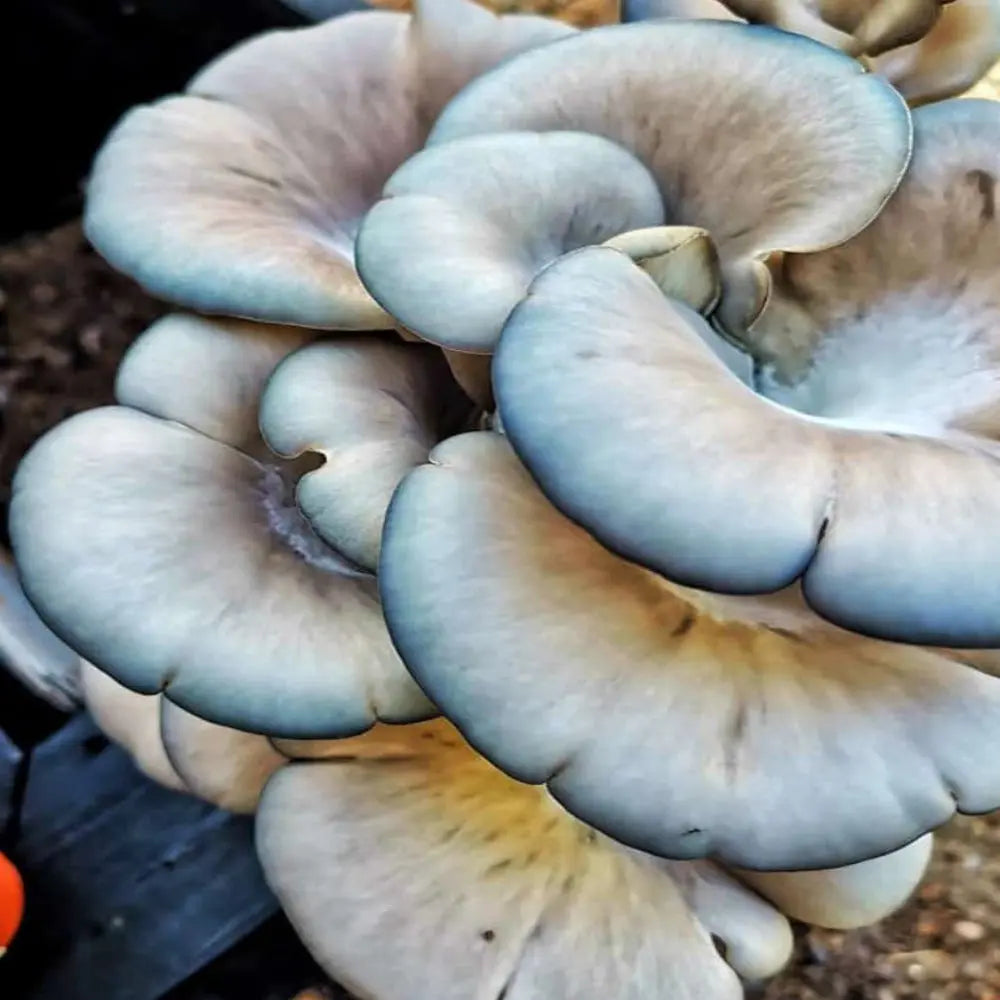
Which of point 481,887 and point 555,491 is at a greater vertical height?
point 555,491

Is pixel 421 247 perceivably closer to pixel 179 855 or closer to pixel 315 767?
pixel 315 767

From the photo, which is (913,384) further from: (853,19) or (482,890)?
(482,890)

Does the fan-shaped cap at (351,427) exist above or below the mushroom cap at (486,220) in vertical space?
below

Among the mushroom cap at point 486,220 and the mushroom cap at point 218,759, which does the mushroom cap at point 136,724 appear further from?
the mushroom cap at point 486,220

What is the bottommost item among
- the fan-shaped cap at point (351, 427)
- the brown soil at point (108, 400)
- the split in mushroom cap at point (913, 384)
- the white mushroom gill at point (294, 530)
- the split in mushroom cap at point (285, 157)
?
the brown soil at point (108, 400)

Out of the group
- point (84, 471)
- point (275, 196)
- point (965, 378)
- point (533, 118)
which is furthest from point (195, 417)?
point (965, 378)

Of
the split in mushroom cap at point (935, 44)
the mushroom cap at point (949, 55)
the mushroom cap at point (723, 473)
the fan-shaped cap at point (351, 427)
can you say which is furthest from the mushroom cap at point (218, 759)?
the mushroom cap at point (949, 55)

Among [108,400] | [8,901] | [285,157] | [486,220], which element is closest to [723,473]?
[486,220]
